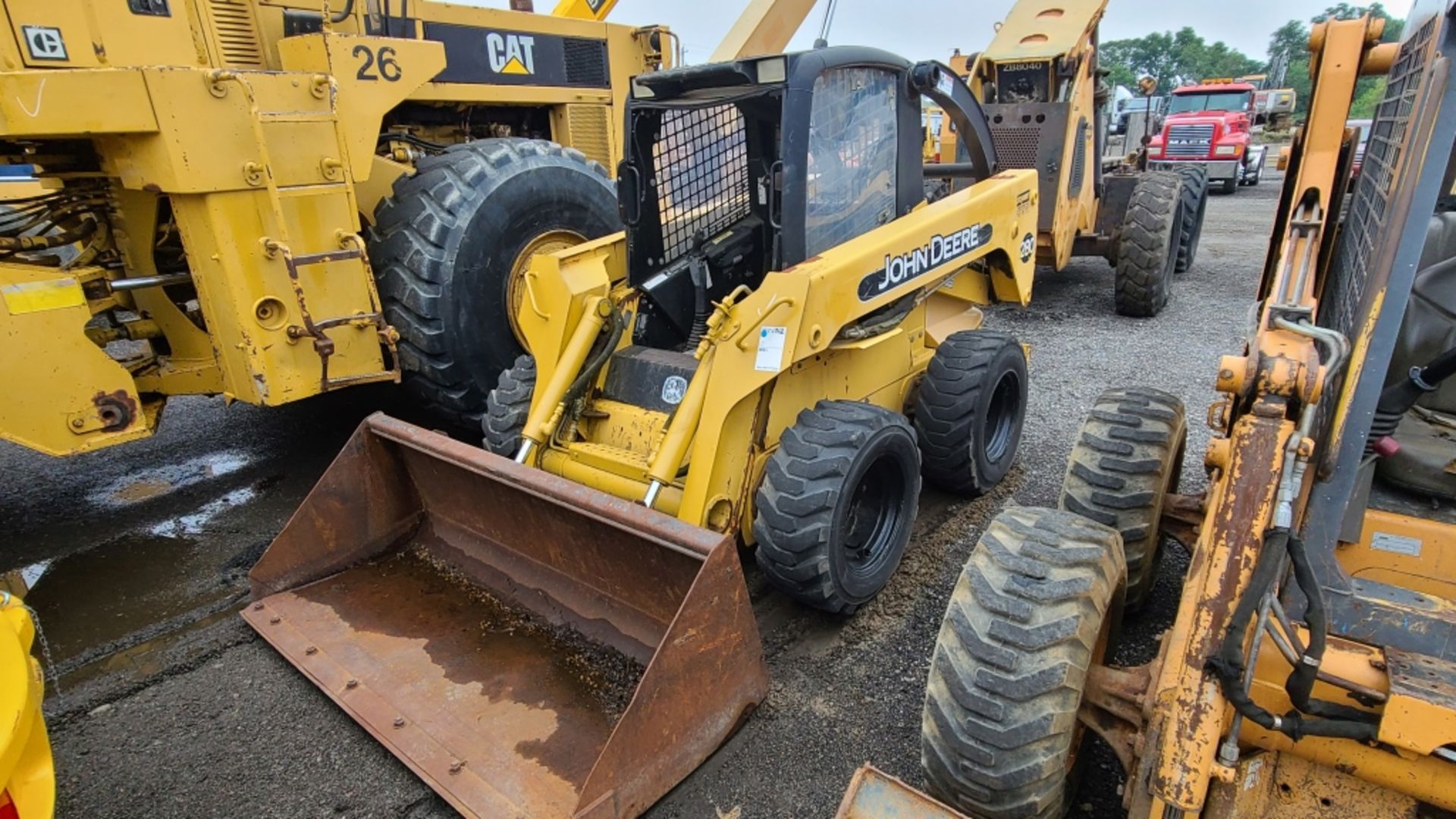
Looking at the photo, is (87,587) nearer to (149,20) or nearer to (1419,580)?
(149,20)

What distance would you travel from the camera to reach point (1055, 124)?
6.83 meters

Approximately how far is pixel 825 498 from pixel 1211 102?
65.4 feet

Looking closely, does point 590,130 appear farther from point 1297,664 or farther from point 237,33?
point 1297,664

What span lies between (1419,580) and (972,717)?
1119mm

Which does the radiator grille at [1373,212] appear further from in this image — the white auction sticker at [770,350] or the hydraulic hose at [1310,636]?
the white auction sticker at [770,350]

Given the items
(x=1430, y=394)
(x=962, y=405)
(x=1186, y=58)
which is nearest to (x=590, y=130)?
(x=962, y=405)

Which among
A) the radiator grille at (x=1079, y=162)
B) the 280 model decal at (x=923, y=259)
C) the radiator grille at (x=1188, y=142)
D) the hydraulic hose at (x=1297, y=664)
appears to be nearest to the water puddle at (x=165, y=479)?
the 280 model decal at (x=923, y=259)

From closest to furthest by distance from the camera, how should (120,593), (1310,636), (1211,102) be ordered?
1. (1310,636)
2. (120,593)
3. (1211,102)

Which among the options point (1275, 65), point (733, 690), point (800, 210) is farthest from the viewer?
point (1275, 65)

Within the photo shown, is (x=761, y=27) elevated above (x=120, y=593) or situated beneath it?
elevated above

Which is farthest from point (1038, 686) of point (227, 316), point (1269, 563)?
point (227, 316)

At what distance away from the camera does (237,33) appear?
433cm

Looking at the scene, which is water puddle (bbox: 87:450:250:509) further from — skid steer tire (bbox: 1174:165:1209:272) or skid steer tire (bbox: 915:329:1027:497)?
skid steer tire (bbox: 1174:165:1209:272)

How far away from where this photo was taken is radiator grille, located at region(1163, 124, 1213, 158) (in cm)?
1733
